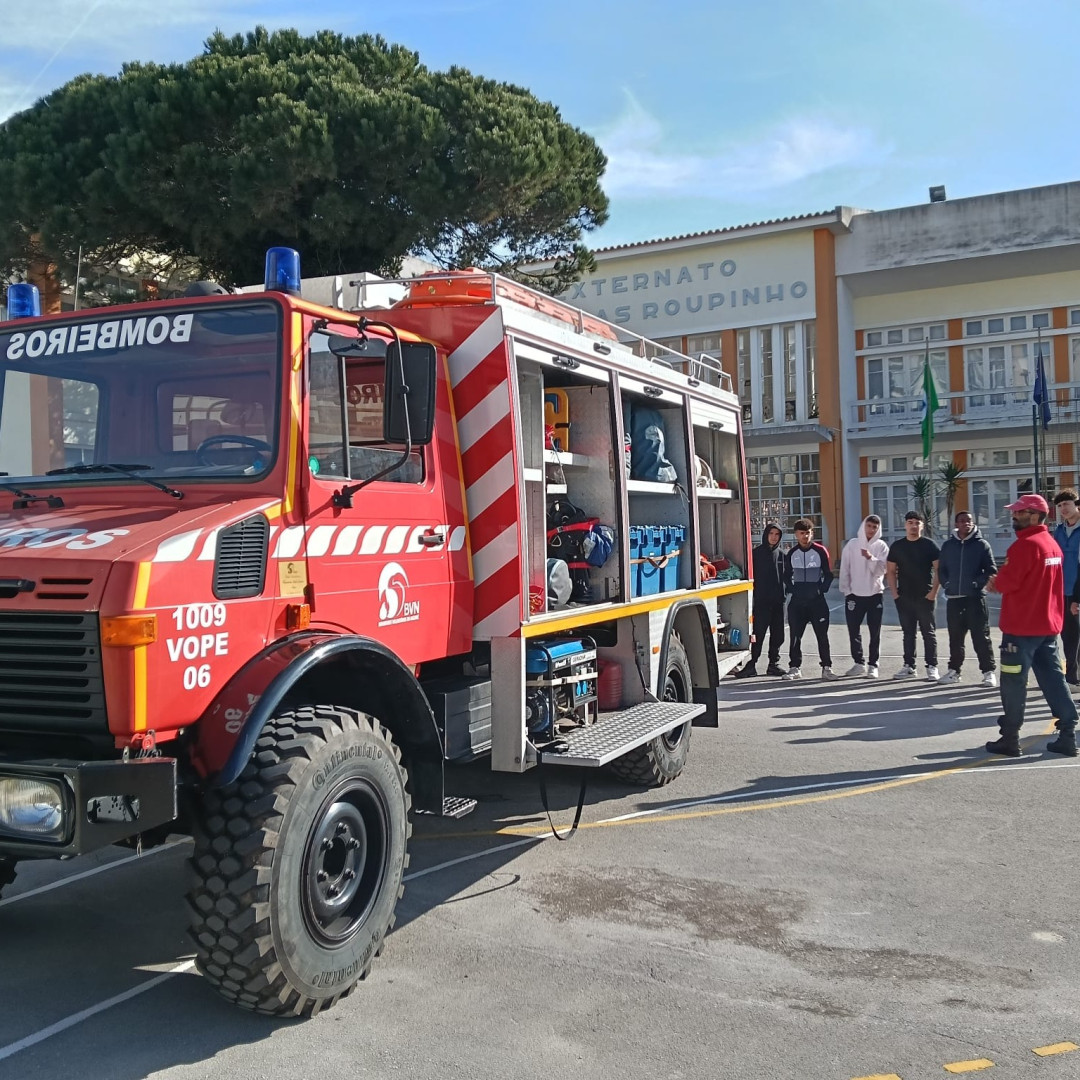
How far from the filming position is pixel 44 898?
5.04m

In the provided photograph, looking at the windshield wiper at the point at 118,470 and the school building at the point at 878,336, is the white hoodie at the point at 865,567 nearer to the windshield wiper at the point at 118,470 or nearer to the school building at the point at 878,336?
the windshield wiper at the point at 118,470

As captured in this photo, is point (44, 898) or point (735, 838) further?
point (735, 838)

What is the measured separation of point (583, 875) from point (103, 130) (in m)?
13.3

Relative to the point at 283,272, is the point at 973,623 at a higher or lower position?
lower

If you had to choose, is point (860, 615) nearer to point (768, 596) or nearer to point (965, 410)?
point (768, 596)

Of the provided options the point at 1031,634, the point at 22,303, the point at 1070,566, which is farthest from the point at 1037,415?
the point at 22,303

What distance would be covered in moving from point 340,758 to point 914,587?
9512 mm

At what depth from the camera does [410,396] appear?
432 centimetres

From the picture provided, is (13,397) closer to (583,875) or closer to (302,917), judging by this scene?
(302,917)

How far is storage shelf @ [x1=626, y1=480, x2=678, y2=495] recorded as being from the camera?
22.2 feet

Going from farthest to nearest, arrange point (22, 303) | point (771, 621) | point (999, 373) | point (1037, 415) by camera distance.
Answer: point (999, 373), point (1037, 415), point (771, 621), point (22, 303)

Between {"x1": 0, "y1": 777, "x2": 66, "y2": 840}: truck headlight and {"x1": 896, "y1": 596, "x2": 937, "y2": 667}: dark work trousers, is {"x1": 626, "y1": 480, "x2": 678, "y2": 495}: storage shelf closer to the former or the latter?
{"x1": 0, "y1": 777, "x2": 66, "y2": 840}: truck headlight

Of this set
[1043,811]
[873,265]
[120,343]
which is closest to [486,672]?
[120,343]

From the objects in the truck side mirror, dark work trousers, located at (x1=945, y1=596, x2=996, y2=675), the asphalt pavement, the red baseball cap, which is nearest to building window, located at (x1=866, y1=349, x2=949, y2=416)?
dark work trousers, located at (x1=945, y1=596, x2=996, y2=675)
